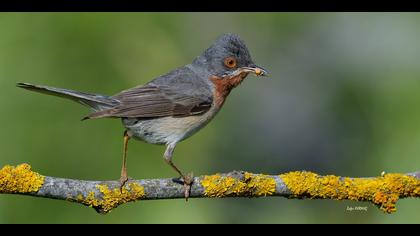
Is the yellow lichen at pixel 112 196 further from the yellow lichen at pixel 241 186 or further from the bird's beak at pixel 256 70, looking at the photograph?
the bird's beak at pixel 256 70

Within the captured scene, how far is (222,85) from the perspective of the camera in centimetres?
576

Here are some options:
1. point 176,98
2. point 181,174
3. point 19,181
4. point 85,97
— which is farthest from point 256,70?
point 19,181

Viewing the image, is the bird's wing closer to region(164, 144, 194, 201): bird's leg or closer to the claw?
region(164, 144, 194, 201): bird's leg

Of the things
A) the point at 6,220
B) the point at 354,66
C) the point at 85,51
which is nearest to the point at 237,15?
the point at 354,66

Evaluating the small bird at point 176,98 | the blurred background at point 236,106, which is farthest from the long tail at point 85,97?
the blurred background at point 236,106

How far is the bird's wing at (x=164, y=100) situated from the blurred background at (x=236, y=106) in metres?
0.24

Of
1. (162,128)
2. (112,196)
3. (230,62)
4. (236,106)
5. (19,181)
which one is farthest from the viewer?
(236,106)

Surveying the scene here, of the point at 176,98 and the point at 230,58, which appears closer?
the point at 176,98

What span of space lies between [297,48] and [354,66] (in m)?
0.83

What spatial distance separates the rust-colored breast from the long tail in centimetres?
100

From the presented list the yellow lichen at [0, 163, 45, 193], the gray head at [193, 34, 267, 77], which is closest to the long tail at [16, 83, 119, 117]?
the yellow lichen at [0, 163, 45, 193]

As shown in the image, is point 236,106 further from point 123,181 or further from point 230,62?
point 123,181

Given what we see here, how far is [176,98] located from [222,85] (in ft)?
1.58

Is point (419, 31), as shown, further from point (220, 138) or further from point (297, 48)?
point (220, 138)
